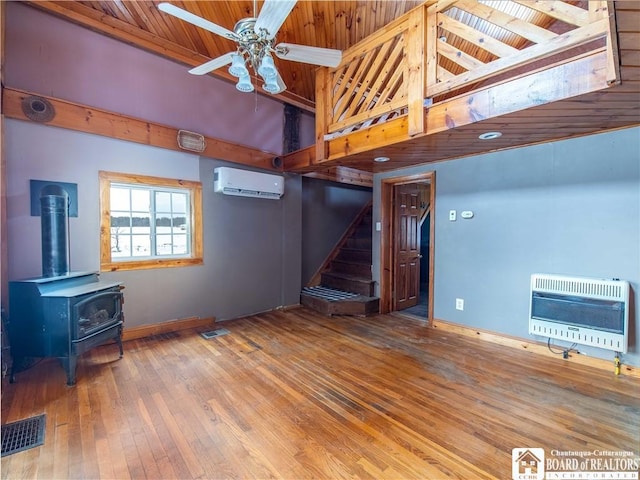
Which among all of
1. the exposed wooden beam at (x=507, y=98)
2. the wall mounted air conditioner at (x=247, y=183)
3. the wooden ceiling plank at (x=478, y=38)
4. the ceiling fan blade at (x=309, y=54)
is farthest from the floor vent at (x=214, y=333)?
the wooden ceiling plank at (x=478, y=38)

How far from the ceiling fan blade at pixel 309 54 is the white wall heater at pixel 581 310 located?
113 inches

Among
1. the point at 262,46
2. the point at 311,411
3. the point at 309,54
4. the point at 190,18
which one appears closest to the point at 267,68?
the point at 262,46

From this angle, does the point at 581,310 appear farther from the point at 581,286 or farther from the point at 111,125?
the point at 111,125

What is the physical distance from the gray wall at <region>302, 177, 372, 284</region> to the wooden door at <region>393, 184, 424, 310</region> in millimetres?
1590

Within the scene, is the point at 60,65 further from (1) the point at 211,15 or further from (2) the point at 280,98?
(2) the point at 280,98

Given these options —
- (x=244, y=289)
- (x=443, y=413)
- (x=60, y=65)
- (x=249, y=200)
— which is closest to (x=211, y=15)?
(x=60, y=65)

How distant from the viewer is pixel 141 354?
3.00 m

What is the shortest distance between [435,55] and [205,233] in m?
3.27

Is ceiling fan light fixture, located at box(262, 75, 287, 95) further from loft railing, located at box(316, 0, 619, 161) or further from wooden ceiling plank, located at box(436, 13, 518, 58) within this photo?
wooden ceiling plank, located at box(436, 13, 518, 58)

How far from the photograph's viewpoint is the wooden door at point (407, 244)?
464cm

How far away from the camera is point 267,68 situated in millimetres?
2072

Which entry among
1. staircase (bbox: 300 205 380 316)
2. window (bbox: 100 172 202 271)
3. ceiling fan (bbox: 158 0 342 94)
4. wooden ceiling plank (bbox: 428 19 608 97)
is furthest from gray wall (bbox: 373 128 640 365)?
window (bbox: 100 172 202 271)

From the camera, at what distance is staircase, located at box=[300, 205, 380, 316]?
173 inches

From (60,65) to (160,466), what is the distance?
12.1ft
